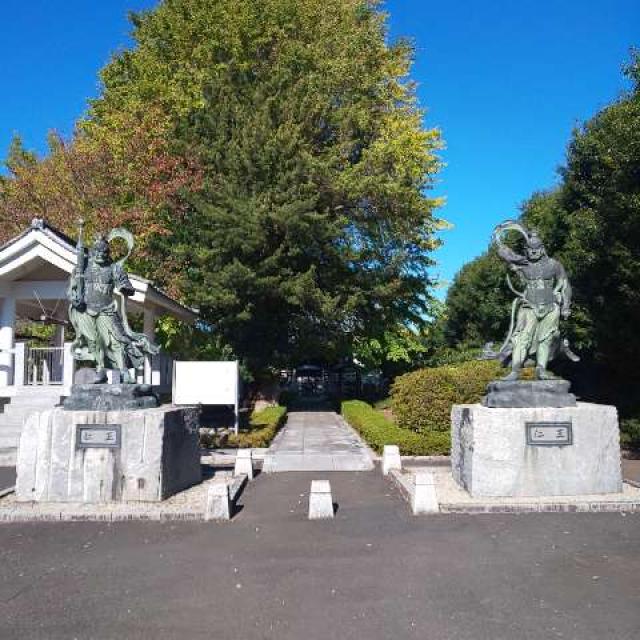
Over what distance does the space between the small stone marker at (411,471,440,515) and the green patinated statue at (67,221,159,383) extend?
4882mm

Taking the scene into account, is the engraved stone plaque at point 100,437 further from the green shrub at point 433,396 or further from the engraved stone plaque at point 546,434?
the green shrub at point 433,396

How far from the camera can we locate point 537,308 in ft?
32.6

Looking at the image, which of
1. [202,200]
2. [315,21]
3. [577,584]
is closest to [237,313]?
[202,200]

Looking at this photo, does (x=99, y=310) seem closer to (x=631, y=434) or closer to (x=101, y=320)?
(x=101, y=320)

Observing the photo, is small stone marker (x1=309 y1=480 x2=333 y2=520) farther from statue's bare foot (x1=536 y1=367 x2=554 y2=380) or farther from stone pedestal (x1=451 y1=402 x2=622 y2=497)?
statue's bare foot (x1=536 y1=367 x2=554 y2=380)

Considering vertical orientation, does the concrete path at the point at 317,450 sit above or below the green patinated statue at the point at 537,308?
below

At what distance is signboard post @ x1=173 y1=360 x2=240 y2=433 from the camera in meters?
17.3

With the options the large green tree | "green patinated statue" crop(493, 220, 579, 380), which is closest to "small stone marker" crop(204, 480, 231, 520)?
"green patinated statue" crop(493, 220, 579, 380)

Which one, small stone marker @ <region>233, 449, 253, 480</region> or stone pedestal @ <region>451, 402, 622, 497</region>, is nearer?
stone pedestal @ <region>451, 402, 622, 497</region>

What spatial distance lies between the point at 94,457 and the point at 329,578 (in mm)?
4677

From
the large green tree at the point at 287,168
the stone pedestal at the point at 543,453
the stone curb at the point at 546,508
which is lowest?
the stone curb at the point at 546,508

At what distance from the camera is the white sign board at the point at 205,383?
17.3m

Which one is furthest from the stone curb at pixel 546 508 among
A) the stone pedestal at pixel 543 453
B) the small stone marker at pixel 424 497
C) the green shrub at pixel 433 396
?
the green shrub at pixel 433 396

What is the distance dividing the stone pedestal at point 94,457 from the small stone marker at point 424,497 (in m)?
3.71
